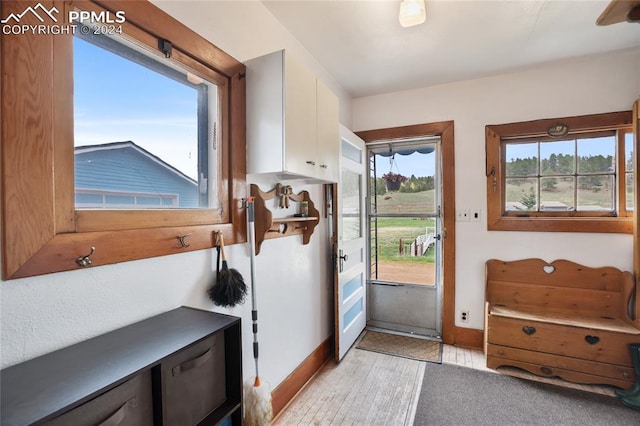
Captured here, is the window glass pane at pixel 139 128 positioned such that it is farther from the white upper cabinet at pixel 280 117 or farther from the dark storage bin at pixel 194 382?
the dark storage bin at pixel 194 382

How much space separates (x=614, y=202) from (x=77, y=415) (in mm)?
3596

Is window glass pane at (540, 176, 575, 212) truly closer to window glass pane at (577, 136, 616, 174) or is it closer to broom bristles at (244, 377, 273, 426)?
window glass pane at (577, 136, 616, 174)

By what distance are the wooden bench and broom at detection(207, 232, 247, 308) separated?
7.03 ft

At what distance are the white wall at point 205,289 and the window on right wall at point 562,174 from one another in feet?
5.69

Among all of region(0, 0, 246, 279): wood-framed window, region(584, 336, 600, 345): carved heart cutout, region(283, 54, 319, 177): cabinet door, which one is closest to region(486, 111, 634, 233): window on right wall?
region(584, 336, 600, 345): carved heart cutout

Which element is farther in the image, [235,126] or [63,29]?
[235,126]

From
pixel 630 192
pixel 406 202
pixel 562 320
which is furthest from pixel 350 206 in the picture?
pixel 630 192

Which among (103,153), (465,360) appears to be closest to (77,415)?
(103,153)

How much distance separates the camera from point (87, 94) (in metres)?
1.01

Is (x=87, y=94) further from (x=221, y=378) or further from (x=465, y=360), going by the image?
(x=465, y=360)

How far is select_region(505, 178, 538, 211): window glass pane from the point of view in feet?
8.89

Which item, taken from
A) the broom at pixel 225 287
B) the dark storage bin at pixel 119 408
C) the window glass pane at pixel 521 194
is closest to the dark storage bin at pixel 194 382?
the dark storage bin at pixel 119 408

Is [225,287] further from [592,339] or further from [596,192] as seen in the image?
[596,192]

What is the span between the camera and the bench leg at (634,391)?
1.94 m
